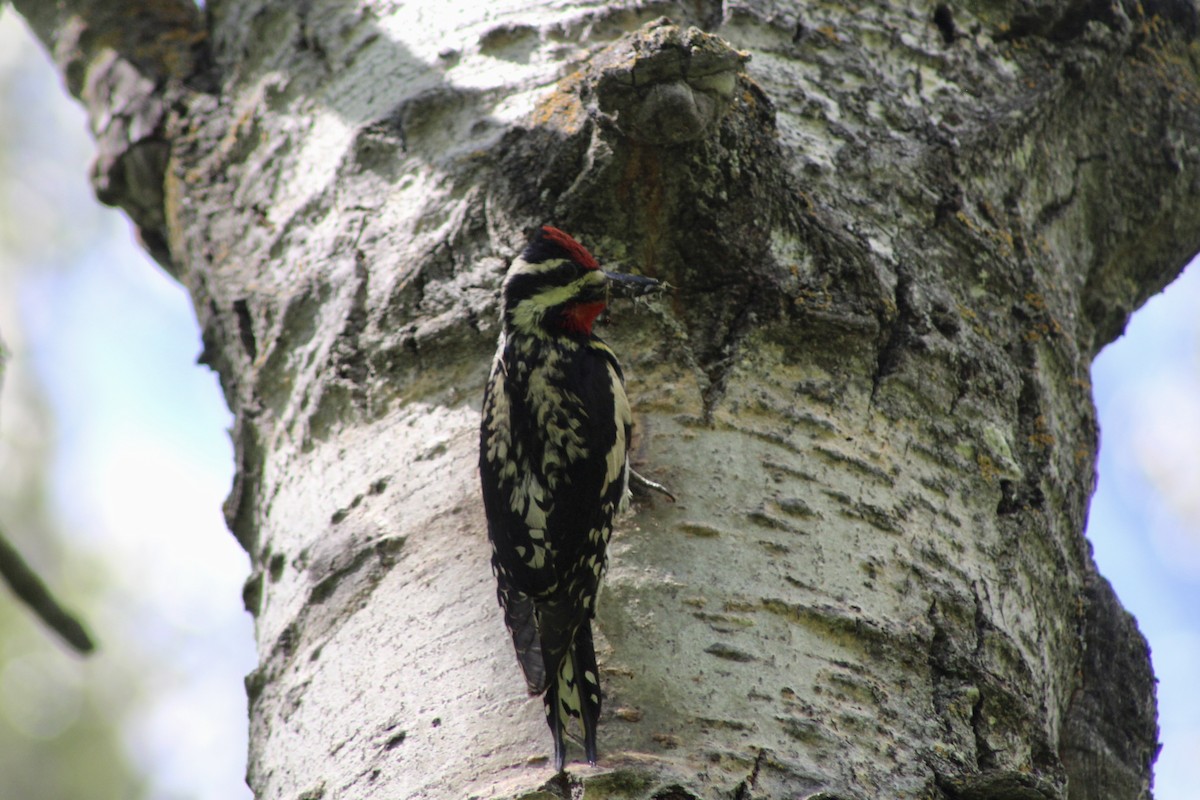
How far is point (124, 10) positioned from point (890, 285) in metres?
2.32

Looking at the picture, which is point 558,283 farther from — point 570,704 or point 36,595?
point 36,595

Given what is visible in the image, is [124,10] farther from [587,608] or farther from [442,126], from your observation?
[587,608]

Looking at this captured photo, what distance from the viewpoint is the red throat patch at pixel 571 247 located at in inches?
102

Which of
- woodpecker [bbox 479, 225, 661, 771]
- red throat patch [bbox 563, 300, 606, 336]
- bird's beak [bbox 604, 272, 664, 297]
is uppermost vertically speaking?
bird's beak [bbox 604, 272, 664, 297]

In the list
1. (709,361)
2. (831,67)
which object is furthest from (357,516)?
(831,67)

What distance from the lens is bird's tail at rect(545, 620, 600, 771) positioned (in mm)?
2043

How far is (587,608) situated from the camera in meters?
2.39

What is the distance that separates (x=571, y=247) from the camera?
2656mm

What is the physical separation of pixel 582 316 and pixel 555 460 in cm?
37

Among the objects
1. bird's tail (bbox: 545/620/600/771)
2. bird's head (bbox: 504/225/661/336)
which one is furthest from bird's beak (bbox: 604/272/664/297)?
bird's tail (bbox: 545/620/600/771)

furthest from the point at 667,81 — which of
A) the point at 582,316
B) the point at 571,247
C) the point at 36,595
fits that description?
the point at 36,595

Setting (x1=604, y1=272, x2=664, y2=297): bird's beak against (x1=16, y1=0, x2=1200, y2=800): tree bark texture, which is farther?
(x1=604, y1=272, x2=664, y2=297): bird's beak

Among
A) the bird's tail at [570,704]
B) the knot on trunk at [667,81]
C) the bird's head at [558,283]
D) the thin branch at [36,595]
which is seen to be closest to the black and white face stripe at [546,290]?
the bird's head at [558,283]

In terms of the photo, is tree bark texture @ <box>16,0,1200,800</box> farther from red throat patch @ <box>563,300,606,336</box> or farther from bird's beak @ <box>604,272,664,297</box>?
red throat patch @ <box>563,300,606,336</box>
